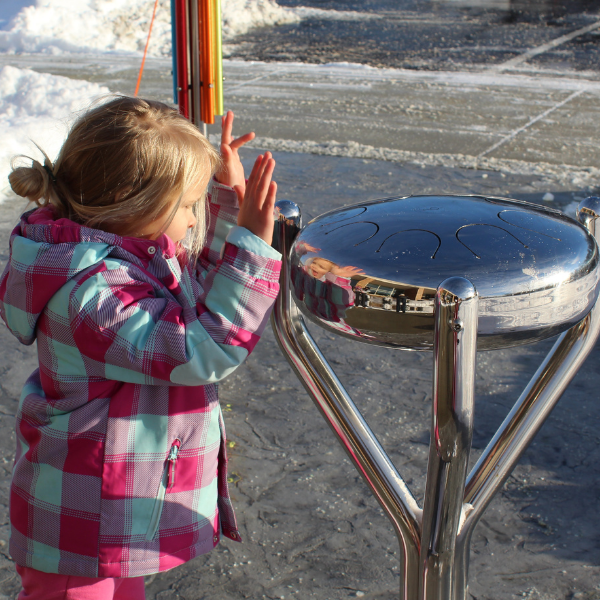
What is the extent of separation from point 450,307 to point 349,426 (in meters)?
0.47

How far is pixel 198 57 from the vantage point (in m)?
2.59

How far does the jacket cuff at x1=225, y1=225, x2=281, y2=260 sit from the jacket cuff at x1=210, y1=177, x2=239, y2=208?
0.31 meters

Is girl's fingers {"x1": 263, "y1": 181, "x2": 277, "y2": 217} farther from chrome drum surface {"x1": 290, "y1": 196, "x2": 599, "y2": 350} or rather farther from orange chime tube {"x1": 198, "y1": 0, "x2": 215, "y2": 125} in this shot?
orange chime tube {"x1": 198, "y1": 0, "x2": 215, "y2": 125}

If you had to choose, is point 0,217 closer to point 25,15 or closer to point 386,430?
point 386,430

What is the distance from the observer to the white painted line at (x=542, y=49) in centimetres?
992

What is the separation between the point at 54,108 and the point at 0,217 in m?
2.05

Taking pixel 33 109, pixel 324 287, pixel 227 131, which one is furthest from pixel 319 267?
pixel 33 109

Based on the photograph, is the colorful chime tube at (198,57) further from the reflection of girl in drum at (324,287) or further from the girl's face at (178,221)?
the reflection of girl in drum at (324,287)

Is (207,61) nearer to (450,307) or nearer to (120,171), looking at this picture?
(120,171)

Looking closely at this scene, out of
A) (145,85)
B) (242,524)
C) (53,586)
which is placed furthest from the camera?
(145,85)

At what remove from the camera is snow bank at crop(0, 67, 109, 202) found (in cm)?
466

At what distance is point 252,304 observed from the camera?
121 cm

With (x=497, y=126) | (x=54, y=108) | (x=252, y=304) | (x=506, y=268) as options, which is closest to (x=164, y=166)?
(x=252, y=304)

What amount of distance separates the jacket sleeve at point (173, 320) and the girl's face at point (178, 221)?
0.11 m
